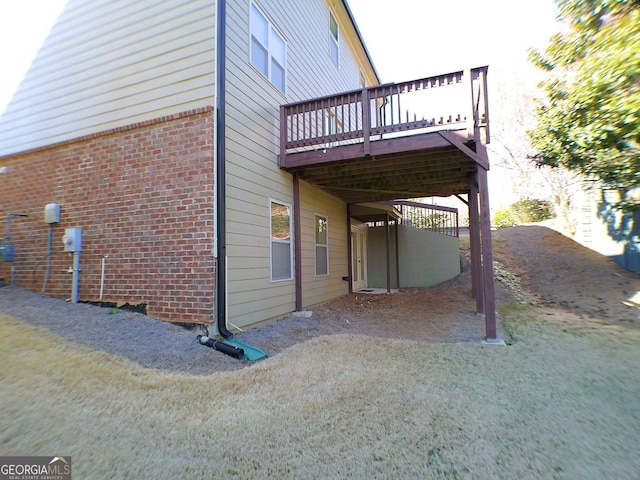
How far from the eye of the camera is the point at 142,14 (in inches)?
221

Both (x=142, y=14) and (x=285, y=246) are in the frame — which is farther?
(x=285, y=246)

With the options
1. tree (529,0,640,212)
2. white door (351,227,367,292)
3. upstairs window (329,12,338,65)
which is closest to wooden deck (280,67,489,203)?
tree (529,0,640,212)

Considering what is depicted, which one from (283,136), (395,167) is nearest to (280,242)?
(283,136)

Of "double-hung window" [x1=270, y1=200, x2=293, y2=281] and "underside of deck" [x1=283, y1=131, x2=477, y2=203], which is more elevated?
"underside of deck" [x1=283, y1=131, x2=477, y2=203]

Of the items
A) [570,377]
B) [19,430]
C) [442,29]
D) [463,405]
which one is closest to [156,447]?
[19,430]

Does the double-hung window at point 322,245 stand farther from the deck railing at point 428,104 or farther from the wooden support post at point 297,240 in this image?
the deck railing at point 428,104

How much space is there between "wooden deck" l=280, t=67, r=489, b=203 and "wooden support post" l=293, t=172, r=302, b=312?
1.06ft

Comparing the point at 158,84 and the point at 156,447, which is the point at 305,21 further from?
the point at 156,447

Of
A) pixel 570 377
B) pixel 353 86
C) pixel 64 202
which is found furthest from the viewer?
pixel 353 86

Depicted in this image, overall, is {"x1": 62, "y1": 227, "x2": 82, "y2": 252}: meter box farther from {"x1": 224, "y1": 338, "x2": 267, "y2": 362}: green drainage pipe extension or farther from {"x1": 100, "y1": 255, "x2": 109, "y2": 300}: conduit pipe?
{"x1": 224, "y1": 338, "x2": 267, "y2": 362}: green drainage pipe extension

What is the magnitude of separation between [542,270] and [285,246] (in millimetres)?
8168

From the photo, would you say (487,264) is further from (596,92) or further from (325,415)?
(325,415)

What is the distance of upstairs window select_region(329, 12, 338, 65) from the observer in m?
9.97

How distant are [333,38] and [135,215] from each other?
8.06 meters
